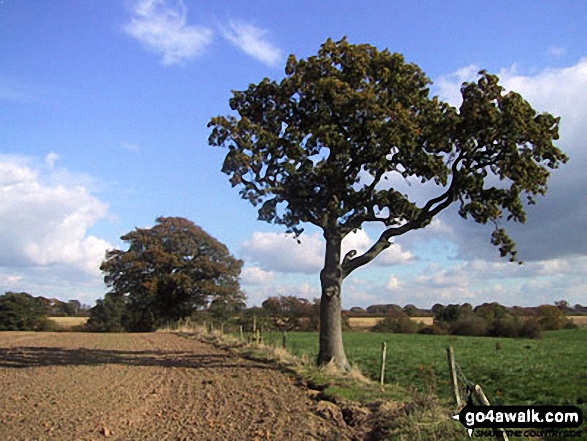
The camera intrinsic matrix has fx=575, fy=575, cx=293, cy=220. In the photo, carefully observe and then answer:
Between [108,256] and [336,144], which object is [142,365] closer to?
[336,144]

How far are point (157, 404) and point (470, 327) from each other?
65.0 m

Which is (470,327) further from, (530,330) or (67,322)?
(67,322)

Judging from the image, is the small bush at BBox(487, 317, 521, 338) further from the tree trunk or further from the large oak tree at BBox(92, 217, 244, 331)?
the tree trunk

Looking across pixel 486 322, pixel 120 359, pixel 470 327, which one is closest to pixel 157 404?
pixel 120 359

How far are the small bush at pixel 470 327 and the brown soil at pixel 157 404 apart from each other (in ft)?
182

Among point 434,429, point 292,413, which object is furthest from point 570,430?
point 292,413

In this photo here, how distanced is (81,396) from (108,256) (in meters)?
44.6

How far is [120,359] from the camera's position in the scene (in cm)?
2334

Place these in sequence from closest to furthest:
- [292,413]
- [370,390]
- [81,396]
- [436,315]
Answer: [292,413]
[81,396]
[370,390]
[436,315]

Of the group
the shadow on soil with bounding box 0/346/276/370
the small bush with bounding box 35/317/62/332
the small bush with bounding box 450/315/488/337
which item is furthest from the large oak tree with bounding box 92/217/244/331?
the small bush with bounding box 450/315/488/337

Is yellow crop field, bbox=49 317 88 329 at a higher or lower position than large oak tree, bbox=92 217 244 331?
lower

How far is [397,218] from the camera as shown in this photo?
2022cm

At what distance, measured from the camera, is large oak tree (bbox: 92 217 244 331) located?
175ft

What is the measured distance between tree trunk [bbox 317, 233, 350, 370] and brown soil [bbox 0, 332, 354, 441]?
2.18 meters
